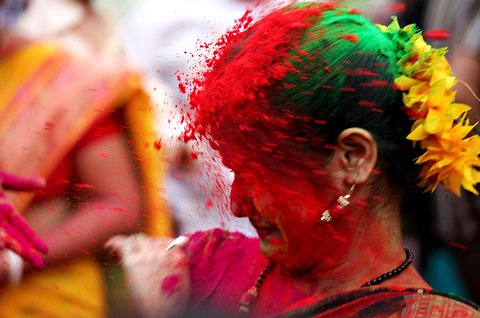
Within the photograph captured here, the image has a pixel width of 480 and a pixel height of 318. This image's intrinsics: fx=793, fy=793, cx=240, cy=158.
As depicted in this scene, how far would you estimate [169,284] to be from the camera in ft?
5.78

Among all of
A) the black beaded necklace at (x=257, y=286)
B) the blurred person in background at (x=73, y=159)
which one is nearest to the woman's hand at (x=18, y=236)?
A: the blurred person in background at (x=73, y=159)

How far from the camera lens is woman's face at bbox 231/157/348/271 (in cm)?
157

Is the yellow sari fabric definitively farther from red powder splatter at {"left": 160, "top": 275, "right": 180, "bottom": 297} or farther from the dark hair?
the dark hair

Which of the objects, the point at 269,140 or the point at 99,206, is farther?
the point at 99,206

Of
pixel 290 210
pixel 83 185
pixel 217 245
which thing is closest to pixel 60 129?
pixel 83 185

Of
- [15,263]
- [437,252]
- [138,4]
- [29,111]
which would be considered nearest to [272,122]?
[15,263]

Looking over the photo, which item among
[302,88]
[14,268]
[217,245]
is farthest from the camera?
[14,268]

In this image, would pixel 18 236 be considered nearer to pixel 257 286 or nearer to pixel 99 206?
pixel 99 206

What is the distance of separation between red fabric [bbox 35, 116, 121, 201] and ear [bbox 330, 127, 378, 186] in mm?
1039

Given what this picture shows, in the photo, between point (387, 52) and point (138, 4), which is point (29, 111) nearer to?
point (138, 4)

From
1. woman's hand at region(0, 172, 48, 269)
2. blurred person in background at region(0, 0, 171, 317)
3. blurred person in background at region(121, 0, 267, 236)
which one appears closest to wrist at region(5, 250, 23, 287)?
blurred person in background at region(0, 0, 171, 317)

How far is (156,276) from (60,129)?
1.00 m

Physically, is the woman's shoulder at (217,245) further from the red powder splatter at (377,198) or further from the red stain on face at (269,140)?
the red powder splatter at (377,198)

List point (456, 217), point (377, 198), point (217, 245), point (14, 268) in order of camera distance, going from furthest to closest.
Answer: point (456, 217)
point (14, 268)
point (217, 245)
point (377, 198)
